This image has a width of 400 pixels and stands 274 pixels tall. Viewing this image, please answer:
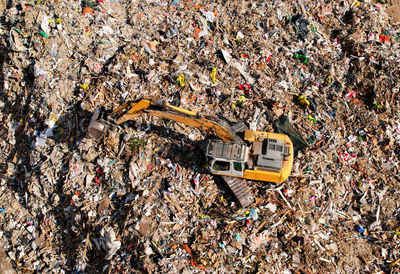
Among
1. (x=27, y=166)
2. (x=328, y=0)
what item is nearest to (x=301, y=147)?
(x=328, y=0)

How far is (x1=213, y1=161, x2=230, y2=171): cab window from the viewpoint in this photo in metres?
8.84

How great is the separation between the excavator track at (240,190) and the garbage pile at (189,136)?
29 centimetres

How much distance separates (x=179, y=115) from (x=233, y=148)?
66.5 inches

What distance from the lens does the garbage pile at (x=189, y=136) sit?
29.2 feet

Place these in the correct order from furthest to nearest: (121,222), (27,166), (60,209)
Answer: (27,166), (60,209), (121,222)

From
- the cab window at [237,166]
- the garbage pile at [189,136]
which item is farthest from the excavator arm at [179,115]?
the garbage pile at [189,136]

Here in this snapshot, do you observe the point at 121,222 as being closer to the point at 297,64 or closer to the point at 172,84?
the point at 172,84

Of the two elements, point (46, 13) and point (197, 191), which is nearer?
point (197, 191)

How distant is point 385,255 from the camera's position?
9.08 metres

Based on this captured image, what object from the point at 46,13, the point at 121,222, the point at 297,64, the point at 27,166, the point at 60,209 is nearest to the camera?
the point at 121,222

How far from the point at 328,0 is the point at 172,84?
301 inches

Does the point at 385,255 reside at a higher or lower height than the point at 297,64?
lower

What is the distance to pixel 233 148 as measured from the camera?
8.62 m

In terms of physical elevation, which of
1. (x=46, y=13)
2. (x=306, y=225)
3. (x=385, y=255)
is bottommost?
(x=385, y=255)
